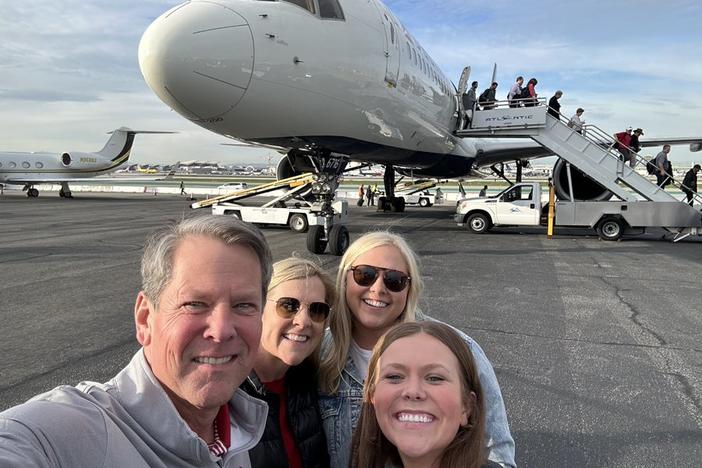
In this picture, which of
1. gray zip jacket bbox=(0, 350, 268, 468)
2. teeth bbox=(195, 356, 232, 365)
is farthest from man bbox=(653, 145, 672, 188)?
gray zip jacket bbox=(0, 350, 268, 468)

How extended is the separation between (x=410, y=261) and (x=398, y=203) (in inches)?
856

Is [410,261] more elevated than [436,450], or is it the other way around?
[410,261]

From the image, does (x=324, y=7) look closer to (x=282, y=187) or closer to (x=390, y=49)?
(x=390, y=49)

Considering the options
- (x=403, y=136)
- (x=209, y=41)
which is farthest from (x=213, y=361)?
(x=403, y=136)

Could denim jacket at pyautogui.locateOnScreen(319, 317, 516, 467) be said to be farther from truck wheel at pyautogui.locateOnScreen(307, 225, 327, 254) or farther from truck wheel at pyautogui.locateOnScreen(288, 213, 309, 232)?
truck wheel at pyautogui.locateOnScreen(288, 213, 309, 232)

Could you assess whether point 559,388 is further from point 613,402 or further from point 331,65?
point 331,65

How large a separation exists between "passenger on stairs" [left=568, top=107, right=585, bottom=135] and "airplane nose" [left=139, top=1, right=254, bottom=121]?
11.6m

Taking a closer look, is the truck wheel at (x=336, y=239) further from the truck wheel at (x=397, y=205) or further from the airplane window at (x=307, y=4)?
the truck wheel at (x=397, y=205)

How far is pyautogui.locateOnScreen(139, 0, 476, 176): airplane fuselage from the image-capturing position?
6711mm

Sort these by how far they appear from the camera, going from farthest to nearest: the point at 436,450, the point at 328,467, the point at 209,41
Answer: the point at 209,41
the point at 328,467
the point at 436,450

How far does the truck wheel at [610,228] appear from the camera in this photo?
13.7 metres

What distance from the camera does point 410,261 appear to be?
244 cm

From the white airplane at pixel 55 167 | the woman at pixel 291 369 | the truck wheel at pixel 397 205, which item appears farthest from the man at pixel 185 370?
the white airplane at pixel 55 167

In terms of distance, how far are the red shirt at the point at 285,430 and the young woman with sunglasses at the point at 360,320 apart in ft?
0.71
